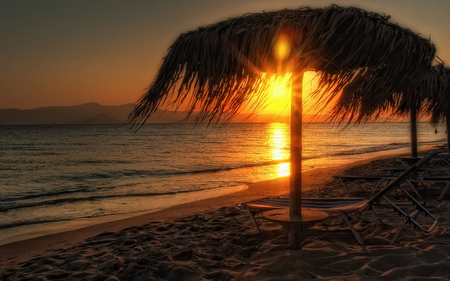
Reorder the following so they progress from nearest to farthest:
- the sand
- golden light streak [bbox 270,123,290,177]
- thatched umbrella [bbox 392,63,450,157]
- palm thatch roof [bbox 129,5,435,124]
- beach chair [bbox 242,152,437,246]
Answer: palm thatch roof [bbox 129,5,435,124] < the sand < beach chair [bbox 242,152,437,246] < thatched umbrella [bbox 392,63,450,157] < golden light streak [bbox 270,123,290,177]

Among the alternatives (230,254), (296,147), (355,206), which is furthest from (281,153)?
(296,147)

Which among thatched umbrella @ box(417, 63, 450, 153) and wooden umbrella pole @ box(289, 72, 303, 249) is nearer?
wooden umbrella pole @ box(289, 72, 303, 249)

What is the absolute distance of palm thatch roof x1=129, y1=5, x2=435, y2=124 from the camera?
251 centimetres

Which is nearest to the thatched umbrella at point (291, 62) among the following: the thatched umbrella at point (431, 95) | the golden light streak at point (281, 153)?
the thatched umbrella at point (431, 95)

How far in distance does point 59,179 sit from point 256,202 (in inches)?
463

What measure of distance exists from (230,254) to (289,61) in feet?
7.03

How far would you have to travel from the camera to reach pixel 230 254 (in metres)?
3.55

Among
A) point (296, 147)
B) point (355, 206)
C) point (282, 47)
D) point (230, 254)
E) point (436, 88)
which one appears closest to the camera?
point (282, 47)

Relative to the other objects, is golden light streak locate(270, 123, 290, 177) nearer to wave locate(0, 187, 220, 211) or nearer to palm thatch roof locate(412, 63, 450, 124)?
wave locate(0, 187, 220, 211)

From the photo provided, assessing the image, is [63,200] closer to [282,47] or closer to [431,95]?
[282,47]

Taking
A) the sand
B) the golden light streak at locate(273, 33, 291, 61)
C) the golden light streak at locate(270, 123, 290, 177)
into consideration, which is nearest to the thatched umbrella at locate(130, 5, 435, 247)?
the golden light streak at locate(273, 33, 291, 61)

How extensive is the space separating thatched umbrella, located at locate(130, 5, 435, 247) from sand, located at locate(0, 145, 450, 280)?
1.13 metres

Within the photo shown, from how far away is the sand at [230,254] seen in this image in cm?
294

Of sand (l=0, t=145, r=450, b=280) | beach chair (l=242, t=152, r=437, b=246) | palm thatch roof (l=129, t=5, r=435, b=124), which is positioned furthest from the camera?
beach chair (l=242, t=152, r=437, b=246)
